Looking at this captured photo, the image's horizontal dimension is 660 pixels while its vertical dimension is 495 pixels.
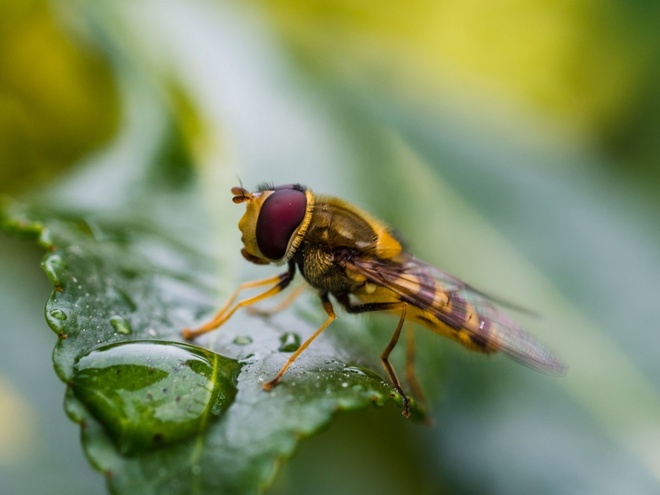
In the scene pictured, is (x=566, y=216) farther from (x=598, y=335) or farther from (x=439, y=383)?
(x=439, y=383)

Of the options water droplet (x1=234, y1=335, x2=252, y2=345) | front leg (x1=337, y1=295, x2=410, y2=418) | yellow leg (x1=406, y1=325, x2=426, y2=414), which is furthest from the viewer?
yellow leg (x1=406, y1=325, x2=426, y2=414)

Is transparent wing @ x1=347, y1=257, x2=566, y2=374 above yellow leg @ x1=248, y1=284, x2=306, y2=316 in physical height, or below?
above

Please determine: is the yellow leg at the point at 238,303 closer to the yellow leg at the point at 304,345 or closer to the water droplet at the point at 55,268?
the yellow leg at the point at 304,345

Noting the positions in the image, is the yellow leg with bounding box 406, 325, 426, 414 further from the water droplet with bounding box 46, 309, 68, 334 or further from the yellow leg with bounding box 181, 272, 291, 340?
the water droplet with bounding box 46, 309, 68, 334

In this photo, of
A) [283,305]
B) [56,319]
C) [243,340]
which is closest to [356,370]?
[243,340]

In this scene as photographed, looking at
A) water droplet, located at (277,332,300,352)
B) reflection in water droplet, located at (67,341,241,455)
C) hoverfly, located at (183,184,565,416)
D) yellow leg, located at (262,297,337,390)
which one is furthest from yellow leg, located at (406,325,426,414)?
reflection in water droplet, located at (67,341,241,455)

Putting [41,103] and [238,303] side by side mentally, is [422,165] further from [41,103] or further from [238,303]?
[41,103]

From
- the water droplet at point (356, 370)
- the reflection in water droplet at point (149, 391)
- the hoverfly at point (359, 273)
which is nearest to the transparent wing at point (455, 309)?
the hoverfly at point (359, 273)
